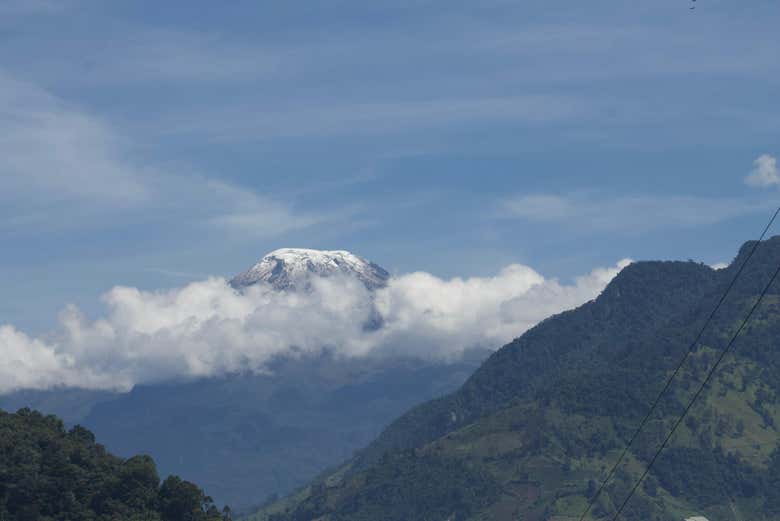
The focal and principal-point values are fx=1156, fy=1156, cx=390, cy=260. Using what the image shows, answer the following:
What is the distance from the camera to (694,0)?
3349 inches

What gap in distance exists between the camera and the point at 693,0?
8431 centimetres

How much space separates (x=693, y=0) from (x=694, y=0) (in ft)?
2.67
